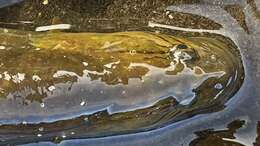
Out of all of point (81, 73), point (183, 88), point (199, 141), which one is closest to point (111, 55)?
point (81, 73)

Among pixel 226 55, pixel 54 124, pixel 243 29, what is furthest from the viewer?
pixel 243 29

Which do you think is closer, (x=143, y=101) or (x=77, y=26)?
(x=143, y=101)

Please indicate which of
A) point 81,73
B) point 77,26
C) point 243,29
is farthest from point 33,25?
point 243,29

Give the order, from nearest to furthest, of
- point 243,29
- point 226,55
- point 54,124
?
point 54,124 → point 226,55 → point 243,29

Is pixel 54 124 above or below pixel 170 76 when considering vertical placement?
below

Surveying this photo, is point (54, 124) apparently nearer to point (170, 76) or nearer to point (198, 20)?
point (170, 76)

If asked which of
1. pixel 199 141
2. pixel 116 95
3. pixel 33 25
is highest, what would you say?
pixel 33 25

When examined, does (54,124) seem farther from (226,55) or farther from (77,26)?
(226,55)
